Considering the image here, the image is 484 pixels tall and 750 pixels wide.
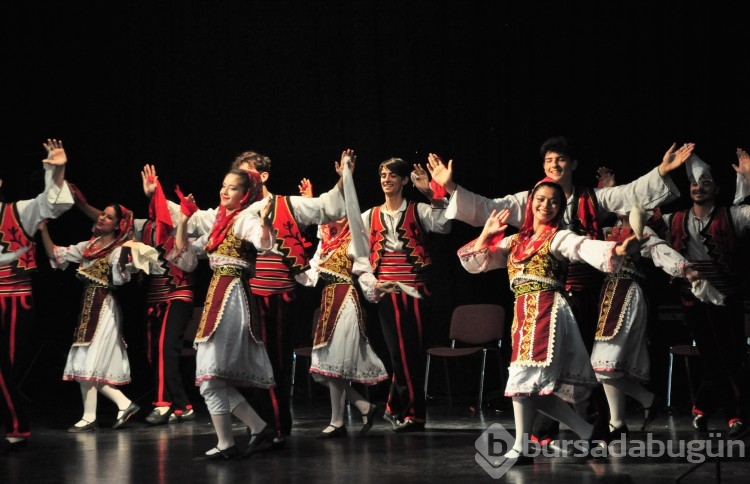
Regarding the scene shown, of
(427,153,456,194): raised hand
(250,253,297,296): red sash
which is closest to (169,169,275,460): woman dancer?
(250,253,297,296): red sash

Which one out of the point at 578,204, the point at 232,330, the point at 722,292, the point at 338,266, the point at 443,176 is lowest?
the point at 232,330

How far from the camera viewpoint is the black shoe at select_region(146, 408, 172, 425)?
19.8 ft

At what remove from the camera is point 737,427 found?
17.1 feet

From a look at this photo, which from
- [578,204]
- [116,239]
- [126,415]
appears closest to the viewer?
[578,204]

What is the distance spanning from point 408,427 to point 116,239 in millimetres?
2204

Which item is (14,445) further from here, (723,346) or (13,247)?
(723,346)

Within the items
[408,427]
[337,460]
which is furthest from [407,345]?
[337,460]

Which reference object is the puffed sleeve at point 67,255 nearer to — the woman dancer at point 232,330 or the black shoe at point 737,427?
the woman dancer at point 232,330

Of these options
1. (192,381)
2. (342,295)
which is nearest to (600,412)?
(342,295)

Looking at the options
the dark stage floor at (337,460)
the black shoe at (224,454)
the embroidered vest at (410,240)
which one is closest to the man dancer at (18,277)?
the dark stage floor at (337,460)

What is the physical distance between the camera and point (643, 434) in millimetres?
5219

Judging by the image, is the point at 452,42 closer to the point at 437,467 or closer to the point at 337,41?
the point at 337,41

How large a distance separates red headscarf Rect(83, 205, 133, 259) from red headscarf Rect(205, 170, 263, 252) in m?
1.57

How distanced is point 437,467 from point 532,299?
0.84 metres
